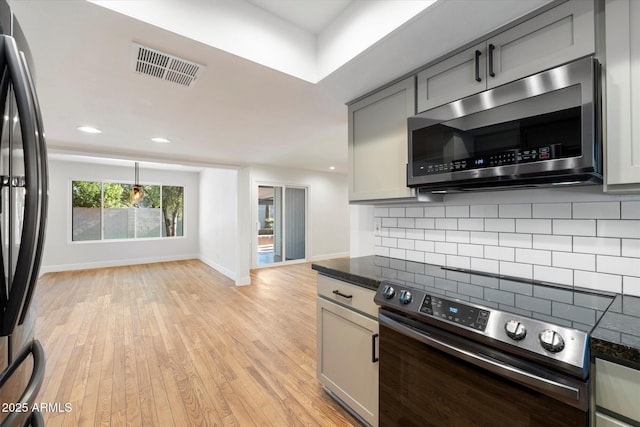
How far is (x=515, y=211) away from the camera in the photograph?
150 cm

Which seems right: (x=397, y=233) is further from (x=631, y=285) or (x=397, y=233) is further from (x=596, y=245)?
(x=631, y=285)

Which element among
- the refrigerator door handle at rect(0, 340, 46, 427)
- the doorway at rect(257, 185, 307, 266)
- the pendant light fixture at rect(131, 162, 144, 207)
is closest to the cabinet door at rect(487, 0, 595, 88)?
the refrigerator door handle at rect(0, 340, 46, 427)

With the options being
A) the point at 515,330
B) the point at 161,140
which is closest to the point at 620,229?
the point at 515,330

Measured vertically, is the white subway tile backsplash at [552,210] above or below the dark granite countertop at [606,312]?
above

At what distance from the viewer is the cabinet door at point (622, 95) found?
3.13 feet

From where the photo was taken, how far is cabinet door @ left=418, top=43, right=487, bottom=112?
135 cm

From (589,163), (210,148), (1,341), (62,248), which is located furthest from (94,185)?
(589,163)

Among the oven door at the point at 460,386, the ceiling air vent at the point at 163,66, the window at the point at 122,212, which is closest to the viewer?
the oven door at the point at 460,386

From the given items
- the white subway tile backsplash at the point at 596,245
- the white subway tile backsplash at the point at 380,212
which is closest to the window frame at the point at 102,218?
the white subway tile backsplash at the point at 380,212

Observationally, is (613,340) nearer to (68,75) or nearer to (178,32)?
(178,32)

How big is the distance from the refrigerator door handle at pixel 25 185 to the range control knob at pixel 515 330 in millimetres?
1352

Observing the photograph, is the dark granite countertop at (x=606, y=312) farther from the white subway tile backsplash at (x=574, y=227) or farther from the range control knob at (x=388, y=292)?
the white subway tile backsplash at (x=574, y=227)

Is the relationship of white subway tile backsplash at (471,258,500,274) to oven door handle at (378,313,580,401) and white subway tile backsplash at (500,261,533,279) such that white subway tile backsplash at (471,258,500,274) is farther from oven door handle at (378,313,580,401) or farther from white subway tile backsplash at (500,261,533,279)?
oven door handle at (378,313,580,401)

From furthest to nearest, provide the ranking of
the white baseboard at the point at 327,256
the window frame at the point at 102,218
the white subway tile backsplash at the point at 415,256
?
the white baseboard at the point at 327,256, the window frame at the point at 102,218, the white subway tile backsplash at the point at 415,256
